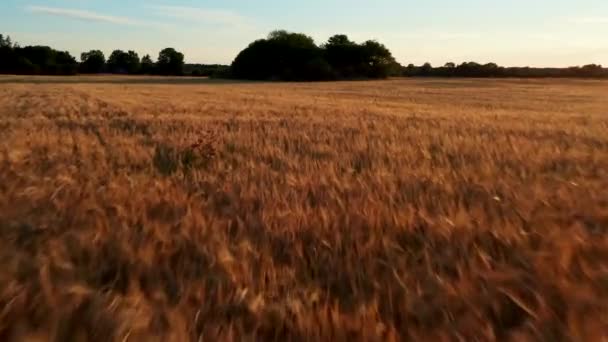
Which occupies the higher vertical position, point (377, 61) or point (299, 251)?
point (299, 251)

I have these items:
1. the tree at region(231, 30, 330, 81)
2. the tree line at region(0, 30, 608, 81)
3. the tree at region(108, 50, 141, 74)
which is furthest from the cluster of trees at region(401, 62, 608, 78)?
the tree at region(108, 50, 141, 74)

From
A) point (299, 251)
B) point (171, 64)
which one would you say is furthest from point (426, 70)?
point (299, 251)

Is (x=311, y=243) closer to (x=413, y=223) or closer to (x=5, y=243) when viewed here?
(x=413, y=223)

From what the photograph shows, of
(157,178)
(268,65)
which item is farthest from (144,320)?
(268,65)

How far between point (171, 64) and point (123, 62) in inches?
358

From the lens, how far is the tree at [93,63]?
84062 millimetres

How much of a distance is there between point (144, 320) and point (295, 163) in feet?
9.73

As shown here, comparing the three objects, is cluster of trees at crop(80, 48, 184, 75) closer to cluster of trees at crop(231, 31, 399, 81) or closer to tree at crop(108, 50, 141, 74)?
tree at crop(108, 50, 141, 74)

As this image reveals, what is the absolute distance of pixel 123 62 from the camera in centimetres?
8738

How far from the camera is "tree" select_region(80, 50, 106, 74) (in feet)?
276

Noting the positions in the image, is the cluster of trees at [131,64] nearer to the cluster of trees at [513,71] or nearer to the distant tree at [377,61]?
the distant tree at [377,61]

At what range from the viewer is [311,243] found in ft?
7.72

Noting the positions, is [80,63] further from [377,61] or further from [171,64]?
Answer: [377,61]

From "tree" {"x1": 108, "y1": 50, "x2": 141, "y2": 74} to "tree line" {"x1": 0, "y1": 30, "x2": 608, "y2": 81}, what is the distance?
268 inches
